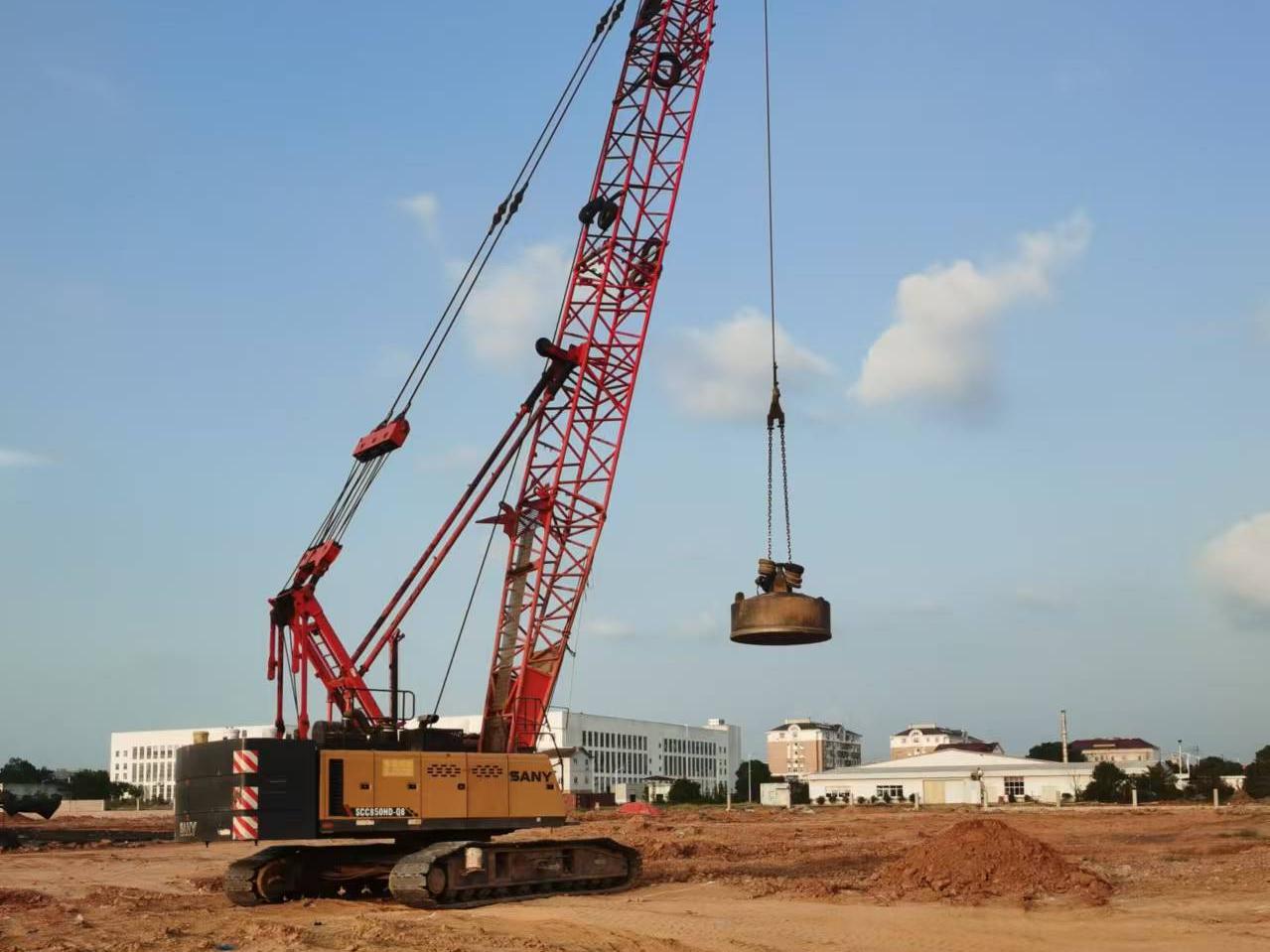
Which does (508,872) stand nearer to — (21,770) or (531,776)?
(531,776)

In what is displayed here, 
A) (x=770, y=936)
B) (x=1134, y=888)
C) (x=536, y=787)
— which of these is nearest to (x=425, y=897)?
(x=536, y=787)

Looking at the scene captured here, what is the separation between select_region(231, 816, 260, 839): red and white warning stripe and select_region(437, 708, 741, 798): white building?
105m

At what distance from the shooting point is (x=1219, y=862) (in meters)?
28.4

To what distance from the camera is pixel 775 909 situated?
68.6 ft

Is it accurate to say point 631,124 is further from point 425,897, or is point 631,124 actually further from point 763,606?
point 425,897

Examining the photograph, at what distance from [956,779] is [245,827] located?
96.2 meters

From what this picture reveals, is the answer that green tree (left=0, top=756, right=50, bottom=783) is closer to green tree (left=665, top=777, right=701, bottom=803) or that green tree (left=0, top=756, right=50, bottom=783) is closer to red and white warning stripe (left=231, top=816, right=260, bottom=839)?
green tree (left=665, top=777, right=701, bottom=803)

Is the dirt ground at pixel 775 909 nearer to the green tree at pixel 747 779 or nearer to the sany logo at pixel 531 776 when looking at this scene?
the sany logo at pixel 531 776

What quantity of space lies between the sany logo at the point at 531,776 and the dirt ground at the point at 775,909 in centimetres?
209

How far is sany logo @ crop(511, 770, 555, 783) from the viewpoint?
24016 millimetres

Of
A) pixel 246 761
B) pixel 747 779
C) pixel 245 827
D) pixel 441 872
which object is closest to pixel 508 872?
pixel 441 872

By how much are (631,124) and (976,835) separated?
17.7 metres

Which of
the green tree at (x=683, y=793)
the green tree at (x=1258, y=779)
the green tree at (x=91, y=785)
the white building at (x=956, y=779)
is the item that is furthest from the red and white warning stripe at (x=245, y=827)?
the green tree at (x=91, y=785)

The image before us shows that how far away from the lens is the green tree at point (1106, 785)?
9375 cm
